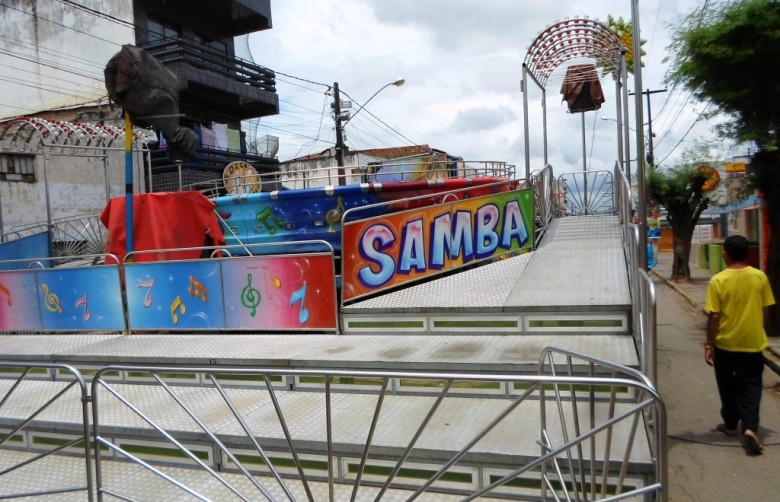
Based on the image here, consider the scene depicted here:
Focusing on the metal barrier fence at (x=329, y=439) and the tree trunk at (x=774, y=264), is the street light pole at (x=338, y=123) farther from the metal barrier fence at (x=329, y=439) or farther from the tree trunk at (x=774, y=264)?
the metal barrier fence at (x=329, y=439)

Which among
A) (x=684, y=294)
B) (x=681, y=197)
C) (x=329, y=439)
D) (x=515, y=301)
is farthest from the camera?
(x=681, y=197)

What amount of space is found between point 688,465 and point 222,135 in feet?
76.8

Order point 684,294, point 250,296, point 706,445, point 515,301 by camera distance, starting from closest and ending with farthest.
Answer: point 706,445 → point 515,301 → point 250,296 → point 684,294

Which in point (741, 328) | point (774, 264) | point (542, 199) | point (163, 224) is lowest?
point (741, 328)

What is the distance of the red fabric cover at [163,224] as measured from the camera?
8828 mm

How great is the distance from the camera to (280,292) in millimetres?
6695

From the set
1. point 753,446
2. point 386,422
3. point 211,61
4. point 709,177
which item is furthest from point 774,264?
point 211,61

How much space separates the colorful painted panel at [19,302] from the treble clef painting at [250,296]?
342 centimetres

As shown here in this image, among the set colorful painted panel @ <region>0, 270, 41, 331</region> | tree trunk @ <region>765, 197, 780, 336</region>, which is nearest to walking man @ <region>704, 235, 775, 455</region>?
tree trunk @ <region>765, 197, 780, 336</region>

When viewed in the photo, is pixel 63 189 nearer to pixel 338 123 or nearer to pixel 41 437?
pixel 338 123

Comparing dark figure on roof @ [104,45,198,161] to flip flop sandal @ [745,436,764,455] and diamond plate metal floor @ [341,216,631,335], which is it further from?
flip flop sandal @ [745,436,764,455]

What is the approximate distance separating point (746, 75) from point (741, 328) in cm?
598

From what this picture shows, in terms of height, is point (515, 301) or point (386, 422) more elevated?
point (515, 301)

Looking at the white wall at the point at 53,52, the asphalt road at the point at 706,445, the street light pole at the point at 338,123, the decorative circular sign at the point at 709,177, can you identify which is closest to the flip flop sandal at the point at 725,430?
the asphalt road at the point at 706,445
